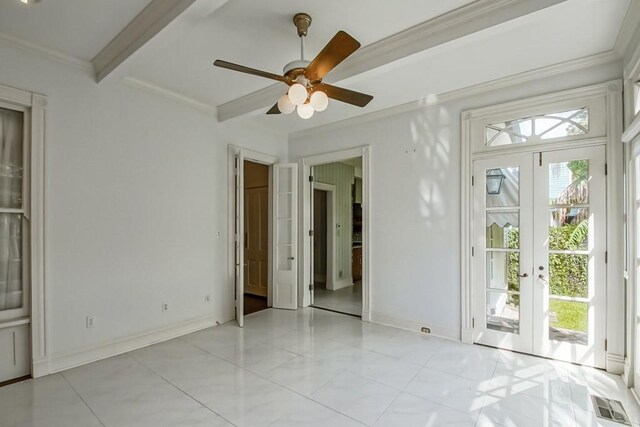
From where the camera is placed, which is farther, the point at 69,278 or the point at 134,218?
the point at 134,218

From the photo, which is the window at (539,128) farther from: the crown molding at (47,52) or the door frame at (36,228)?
the door frame at (36,228)

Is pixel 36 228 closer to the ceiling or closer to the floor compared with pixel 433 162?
closer to the floor

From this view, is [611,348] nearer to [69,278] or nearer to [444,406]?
[444,406]

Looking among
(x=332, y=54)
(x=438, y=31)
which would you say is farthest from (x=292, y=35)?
(x=438, y=31)

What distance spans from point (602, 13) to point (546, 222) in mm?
1814

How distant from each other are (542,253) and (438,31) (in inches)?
94.6

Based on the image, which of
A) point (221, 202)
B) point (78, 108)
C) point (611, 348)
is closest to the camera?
point (611, 348)

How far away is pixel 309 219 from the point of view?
538cm

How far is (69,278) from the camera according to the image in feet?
9.92

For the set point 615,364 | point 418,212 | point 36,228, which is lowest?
point 615,364

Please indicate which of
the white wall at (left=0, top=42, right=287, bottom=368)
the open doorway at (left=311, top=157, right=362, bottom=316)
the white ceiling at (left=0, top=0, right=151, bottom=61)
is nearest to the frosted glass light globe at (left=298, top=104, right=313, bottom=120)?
the white ceiling at (left=0, top=0, right=151, bottom=61)

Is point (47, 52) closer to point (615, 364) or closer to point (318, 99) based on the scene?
point (318, 99)

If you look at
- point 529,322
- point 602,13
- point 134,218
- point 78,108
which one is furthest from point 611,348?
point 78,108

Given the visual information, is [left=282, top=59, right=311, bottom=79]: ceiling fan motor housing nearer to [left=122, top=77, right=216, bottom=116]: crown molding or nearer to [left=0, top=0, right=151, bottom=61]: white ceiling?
[left=0, top=0, right=151, bottom=61]: white ceiling
